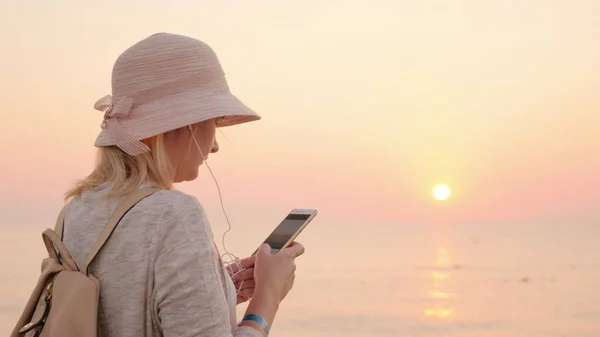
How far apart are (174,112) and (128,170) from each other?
181 millimetres

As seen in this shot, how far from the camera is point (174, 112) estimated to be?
1915 mm

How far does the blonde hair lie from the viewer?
1819 millimetres

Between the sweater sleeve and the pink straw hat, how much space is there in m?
0.29

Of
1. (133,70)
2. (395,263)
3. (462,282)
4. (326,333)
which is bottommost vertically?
(395,263)

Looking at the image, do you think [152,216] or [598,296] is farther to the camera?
[598,296]

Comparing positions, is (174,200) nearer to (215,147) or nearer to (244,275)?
(215,147)

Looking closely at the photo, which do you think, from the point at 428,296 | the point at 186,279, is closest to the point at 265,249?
the point at 186,279

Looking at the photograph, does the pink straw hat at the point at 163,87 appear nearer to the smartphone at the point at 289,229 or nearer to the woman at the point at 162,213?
the woman at the point at 162,213

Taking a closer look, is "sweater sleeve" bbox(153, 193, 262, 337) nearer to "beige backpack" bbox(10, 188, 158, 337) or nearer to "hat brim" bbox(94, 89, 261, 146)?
"beige backpack" bbox(10, 188, 158, 337)

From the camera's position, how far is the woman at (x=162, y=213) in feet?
5.62

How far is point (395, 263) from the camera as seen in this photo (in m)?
37.3

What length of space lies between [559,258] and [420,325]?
2408cm

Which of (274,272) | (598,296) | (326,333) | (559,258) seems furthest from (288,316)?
(559,258)

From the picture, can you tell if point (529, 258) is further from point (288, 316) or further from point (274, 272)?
point (274, 272)
